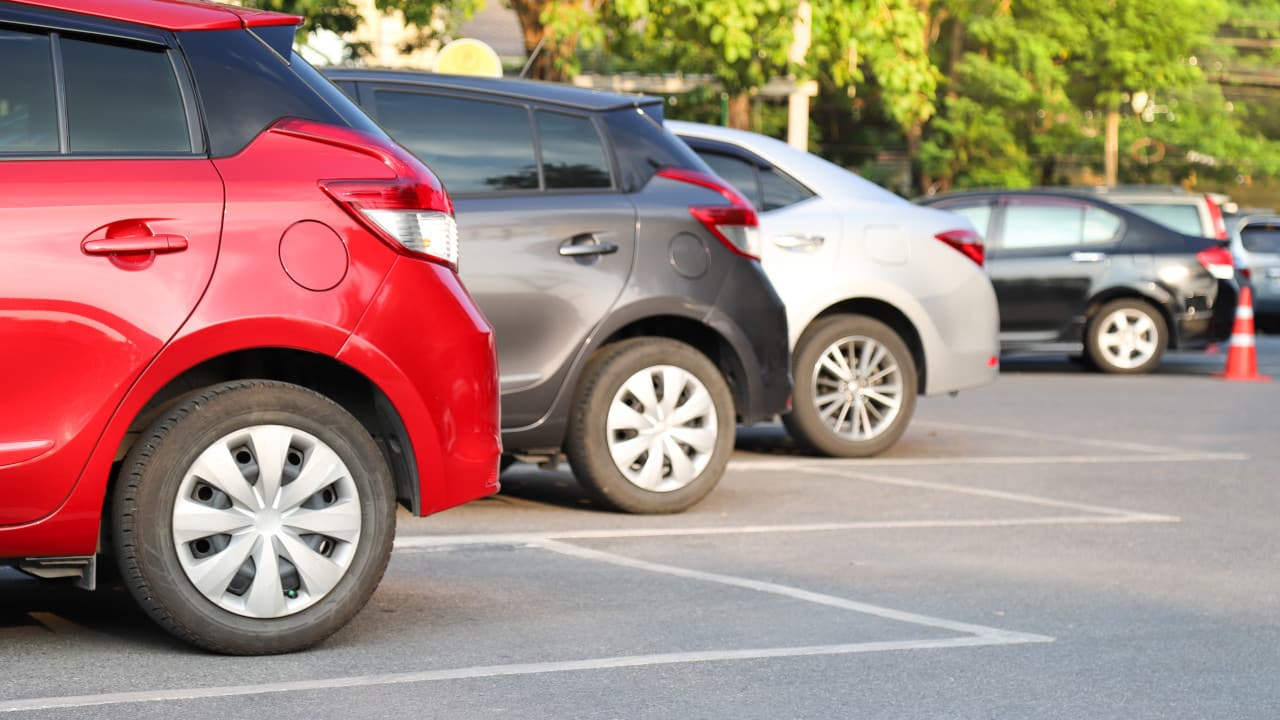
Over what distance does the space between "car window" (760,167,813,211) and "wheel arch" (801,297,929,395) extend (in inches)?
23.9

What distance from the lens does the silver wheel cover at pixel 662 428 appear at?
794 cm

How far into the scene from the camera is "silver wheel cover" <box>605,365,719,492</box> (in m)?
7.94

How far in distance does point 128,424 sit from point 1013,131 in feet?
132

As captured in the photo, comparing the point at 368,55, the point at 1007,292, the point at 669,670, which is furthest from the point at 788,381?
the point at 368,55

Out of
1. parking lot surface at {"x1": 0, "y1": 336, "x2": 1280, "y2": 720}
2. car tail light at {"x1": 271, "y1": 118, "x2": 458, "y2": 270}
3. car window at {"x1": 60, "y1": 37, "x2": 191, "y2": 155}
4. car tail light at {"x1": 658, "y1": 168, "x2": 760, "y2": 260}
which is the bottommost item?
parking lot surface at {"x1": 0, "y1": 336, "x2": 1280, "y2": 720}

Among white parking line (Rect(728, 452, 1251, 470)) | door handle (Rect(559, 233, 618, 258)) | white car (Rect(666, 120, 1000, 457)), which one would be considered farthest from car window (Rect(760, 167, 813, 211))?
door handle (Rect(559, 233, 618, 258))

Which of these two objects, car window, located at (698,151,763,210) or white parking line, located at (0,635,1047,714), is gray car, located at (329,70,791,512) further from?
white parking line, located at (0,635,1047,714)

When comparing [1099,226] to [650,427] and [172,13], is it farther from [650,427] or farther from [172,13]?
[172,13]

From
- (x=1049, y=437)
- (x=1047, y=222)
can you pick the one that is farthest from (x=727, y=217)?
(x=1047, y=222)

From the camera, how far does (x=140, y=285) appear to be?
194 inches

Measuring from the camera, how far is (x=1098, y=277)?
17.0 m

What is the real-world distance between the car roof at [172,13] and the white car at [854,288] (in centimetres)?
487

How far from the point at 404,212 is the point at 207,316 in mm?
619

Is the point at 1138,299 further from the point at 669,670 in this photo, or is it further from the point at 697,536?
the point at 669,670
